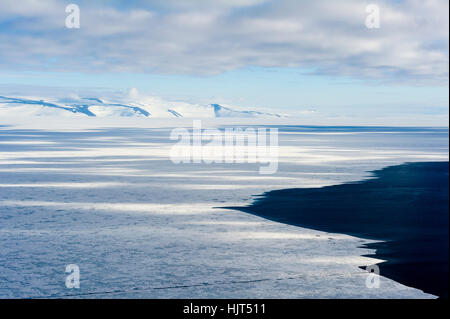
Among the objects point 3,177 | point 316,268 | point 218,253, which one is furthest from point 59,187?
point 316,268

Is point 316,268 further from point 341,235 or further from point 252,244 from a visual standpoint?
point 341,235

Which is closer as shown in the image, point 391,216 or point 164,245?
point 164,245

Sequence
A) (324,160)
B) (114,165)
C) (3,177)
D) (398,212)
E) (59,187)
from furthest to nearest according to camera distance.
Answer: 1. (324,160)
2. (114,165)
3. (3,177)
4. (59,187)
5. (398,212)

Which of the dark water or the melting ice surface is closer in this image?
the melting ice surface

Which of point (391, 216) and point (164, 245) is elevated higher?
point (391, 216)

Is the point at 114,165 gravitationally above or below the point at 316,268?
above

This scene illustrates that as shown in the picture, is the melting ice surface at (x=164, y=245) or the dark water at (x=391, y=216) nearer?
the melting ice surface at (x=164, y=245)
